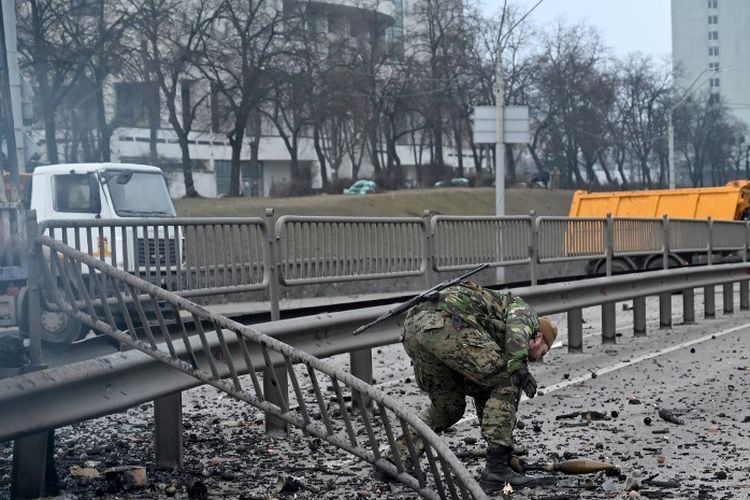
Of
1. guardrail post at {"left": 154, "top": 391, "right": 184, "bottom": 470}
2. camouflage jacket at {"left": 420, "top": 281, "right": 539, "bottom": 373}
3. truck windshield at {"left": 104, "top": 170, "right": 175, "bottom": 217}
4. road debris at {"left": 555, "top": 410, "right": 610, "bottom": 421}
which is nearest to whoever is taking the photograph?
camouflage jacket at {"left": 420, "top": 281, "right": 539, "bottom": 373}

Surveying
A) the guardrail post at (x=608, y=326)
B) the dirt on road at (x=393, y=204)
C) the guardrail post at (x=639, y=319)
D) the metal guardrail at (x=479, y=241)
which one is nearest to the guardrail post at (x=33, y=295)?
the metal guardrail at (x=479, y=241)

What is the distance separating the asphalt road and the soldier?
325 millimetres

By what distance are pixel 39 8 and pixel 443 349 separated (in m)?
32.6

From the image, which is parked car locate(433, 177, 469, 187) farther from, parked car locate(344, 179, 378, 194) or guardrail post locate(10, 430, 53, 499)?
guardrail post locate(10, 430, 53, 499)

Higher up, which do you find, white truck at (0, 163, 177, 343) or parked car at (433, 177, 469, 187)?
white truck at (0, 163, 177, 343)

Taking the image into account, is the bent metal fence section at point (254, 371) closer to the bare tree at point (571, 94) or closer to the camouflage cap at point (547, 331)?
the camouflage cap at point (547, 331)

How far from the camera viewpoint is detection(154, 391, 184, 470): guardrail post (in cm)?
720

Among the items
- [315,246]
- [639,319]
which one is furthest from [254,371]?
[639,319]

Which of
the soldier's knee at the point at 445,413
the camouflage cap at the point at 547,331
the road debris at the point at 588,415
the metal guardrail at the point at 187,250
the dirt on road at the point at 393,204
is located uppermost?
the metal guardrail at the point at 187,250

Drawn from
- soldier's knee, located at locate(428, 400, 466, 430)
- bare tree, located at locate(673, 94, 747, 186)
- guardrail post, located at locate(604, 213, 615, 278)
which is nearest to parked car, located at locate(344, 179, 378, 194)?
bare tree, located at locate(673, 94, 747, 186)

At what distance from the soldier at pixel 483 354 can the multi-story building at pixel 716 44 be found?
340ft

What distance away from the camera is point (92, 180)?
16422mm

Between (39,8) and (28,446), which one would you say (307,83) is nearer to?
(39,8)

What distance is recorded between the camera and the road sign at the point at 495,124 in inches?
1174
